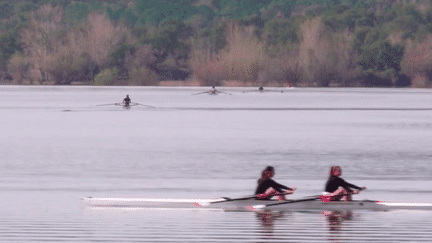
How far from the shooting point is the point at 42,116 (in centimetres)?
4628

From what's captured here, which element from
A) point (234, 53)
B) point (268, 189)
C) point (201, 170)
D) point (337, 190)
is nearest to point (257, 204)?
point (268, 189)

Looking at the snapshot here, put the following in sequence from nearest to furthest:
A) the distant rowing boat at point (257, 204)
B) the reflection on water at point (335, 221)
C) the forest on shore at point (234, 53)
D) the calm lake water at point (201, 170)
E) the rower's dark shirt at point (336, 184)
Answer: the reflection on water at point (335, 221)
the calm lake water at point (201, 170)
the rower's dark shirt at point (336, 184)
the distant rowing boat at point (257, 204)
the forest on shore at point (234, 53)

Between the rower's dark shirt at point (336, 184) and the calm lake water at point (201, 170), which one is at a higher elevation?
the rower's dark shirt at point (336, 184)

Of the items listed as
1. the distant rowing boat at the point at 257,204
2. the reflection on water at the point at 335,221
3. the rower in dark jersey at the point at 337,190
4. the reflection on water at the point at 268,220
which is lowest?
the reflection on water at the point at 335,221

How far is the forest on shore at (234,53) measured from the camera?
315 ft

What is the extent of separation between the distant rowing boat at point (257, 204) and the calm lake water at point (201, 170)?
0.45 feet

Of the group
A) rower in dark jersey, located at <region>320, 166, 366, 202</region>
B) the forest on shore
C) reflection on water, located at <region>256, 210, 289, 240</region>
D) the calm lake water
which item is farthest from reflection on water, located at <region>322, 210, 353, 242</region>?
the forest on shore

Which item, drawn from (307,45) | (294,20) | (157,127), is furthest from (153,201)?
(294,20)

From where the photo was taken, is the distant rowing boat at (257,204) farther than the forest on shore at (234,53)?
No

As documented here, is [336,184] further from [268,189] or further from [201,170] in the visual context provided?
[201,170]

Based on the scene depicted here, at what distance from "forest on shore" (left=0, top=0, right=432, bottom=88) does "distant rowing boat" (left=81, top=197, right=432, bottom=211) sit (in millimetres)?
80140

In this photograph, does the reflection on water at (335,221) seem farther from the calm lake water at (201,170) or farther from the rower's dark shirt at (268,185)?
the rower's dark shirt at (268,185)

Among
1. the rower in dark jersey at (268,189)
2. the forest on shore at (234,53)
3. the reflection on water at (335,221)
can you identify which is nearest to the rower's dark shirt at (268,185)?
the rower in dark jersey at (268,189)

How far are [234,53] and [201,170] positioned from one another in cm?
7440
